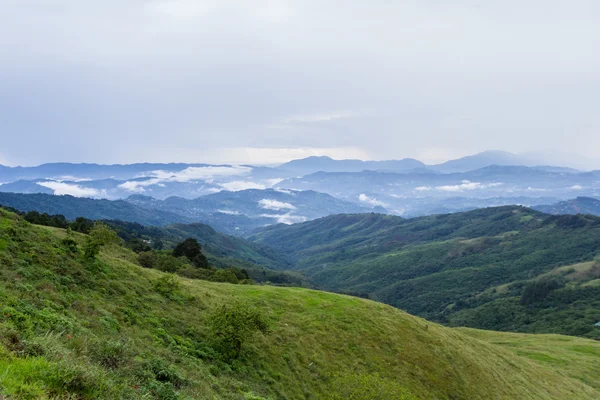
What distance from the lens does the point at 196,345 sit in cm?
2933

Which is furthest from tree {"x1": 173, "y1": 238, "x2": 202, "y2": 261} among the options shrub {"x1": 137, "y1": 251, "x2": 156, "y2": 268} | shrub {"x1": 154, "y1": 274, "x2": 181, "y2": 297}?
shrub {"x1": 154, "y1": 274, "x2": 181, "y2": 297}

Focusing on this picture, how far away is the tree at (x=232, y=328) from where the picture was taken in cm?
3055

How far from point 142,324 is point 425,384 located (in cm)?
3084

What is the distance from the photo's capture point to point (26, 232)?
30.9m

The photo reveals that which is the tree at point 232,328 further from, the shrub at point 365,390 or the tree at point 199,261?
the tree at point 199,261

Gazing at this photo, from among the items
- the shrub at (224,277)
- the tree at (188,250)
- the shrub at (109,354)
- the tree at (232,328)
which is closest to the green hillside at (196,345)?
the shrub at (109,354)

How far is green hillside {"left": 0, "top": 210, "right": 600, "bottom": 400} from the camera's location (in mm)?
13619

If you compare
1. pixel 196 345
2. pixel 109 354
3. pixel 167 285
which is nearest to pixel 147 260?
pixel 167 285

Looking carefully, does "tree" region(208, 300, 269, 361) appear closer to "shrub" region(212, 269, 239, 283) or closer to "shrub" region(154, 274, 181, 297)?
"shrub" region(154, 274, 181, 297)

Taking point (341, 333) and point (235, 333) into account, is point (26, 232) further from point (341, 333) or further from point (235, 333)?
point (341, 333)

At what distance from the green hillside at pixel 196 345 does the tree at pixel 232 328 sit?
229 mm

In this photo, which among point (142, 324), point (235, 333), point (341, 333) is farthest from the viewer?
point (341, 333)

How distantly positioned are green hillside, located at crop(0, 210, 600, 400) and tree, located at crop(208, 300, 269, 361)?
229mm

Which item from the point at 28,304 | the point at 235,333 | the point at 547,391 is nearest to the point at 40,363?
the point at 28,304
